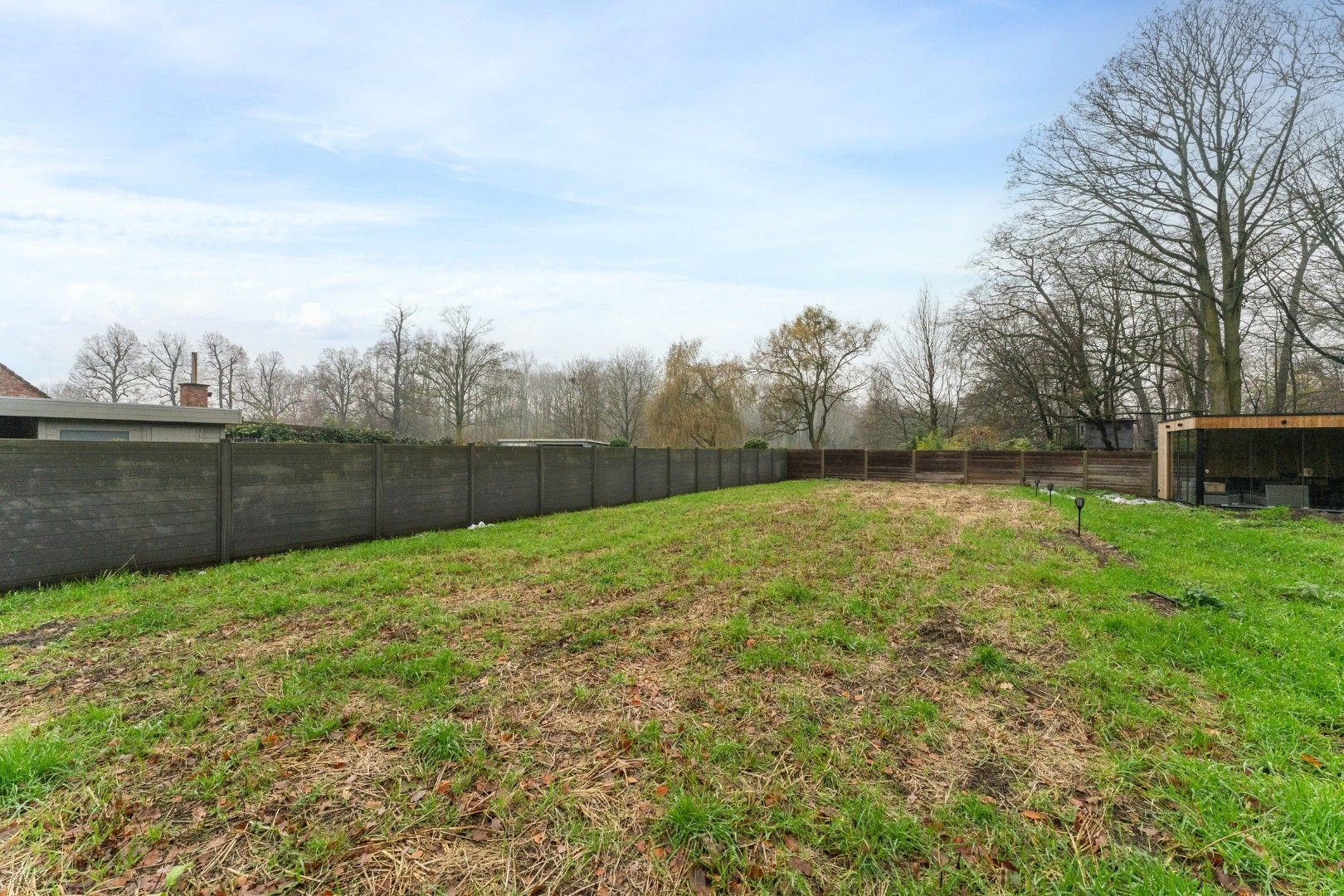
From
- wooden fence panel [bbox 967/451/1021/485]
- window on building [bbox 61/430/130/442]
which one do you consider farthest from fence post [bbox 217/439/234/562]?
wooden fence panel [bbox 967/451/1021/485]

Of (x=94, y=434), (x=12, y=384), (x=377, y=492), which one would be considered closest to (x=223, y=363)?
(x=12, y=384)

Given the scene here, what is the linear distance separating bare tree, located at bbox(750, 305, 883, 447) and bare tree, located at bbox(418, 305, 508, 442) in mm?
15529

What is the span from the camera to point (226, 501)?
620 centimetres

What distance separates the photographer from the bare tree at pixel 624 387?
37.0 metres

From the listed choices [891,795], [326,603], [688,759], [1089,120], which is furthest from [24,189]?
[1089,120]

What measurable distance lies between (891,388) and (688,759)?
32336 mm

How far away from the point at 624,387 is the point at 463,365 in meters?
11.3

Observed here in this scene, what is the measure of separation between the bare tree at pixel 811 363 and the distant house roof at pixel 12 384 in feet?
88.6

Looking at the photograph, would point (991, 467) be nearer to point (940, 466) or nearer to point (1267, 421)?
point (940, 466)

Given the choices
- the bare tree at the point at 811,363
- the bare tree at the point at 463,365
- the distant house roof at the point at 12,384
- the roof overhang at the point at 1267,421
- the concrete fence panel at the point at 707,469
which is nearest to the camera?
the roof overhang at the point at 1267,421

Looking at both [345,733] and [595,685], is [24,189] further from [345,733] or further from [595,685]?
[595,685]

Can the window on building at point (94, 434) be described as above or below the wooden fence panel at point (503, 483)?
above

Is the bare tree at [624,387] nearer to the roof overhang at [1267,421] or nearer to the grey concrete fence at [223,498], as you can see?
the grey concrete fence at [223,498]

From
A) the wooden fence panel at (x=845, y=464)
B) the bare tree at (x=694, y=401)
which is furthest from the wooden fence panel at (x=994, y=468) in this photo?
the bare tree at (x=694, y=401)
